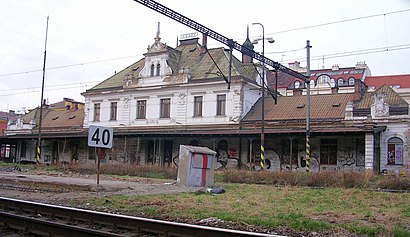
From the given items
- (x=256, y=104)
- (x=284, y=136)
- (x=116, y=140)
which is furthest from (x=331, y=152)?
(x=116, y=140)

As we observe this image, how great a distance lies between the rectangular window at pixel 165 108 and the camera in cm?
4141

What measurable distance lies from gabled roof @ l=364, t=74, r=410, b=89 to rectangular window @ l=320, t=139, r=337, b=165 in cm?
3511

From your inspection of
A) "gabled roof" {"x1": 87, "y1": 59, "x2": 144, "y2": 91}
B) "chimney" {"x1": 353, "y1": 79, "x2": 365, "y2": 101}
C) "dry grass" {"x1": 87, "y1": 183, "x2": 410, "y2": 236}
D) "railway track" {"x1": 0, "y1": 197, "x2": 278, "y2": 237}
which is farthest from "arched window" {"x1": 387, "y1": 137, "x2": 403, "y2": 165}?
"railway track" {"x1": 0, "y1": 197, "x2": 278, "y2": 237}

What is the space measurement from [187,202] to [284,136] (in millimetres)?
19894

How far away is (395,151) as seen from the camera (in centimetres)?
3081

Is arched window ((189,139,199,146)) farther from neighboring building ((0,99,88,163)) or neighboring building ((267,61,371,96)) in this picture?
neighboring building ((267,61,371,96))

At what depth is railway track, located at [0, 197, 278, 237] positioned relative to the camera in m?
7.54

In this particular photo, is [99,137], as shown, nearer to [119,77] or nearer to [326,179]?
[326,179]

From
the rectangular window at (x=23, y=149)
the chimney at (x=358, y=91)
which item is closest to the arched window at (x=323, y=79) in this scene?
the chimney at (x=358, y=91)

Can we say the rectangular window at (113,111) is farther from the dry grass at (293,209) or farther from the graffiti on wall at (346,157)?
the dry grass at (293,209)

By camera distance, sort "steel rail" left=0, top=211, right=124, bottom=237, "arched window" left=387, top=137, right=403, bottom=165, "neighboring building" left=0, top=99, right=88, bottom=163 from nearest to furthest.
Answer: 1. "steel rail" left=0, top=211, right=124, bottom=237
2. "arched window" left=387, top=137, right=403, bottom=165
3. "neighboring building" left=0, top=99, right=88, bottom=163

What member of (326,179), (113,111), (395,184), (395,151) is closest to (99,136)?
(326,179)

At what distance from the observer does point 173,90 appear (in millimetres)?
41000

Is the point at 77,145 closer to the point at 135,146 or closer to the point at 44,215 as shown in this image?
the point at 135,146
